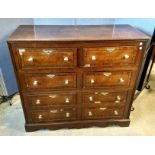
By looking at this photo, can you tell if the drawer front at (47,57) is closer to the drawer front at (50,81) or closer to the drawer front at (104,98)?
the drawer front at (50,81)

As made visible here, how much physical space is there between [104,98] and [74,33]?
741mm

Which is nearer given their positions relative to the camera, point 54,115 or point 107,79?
point 107,79

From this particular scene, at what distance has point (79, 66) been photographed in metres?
1.43

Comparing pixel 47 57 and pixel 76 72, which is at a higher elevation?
pixel 47 57

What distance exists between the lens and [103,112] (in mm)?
1797

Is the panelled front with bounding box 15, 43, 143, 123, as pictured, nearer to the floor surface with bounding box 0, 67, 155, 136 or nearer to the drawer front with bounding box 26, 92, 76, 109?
the drawer front with bounding box 26, 92, 76, 109

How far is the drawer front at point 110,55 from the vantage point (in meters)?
1.37

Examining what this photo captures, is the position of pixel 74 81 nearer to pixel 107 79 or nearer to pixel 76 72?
pixel 76 72

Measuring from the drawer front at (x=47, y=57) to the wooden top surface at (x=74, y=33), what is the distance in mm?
93

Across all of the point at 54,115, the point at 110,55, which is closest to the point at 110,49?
the point at 110,55

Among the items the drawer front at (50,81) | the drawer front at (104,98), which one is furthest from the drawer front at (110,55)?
the drawer front at (104,98)

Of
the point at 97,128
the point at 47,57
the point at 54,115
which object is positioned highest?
the point at 47,57

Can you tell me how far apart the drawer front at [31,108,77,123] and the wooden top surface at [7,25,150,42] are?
2.59 feet
